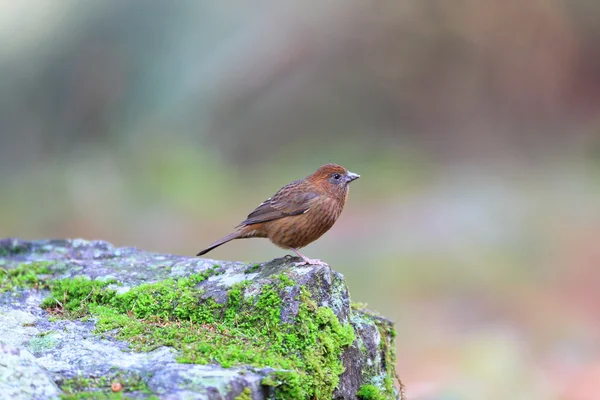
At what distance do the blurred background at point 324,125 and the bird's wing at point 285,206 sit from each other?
497 centimetres

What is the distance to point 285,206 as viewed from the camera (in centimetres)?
546

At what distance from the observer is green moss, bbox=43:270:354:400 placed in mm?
3506

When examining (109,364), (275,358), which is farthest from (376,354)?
(109,364)

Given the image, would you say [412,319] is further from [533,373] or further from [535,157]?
[535,157]

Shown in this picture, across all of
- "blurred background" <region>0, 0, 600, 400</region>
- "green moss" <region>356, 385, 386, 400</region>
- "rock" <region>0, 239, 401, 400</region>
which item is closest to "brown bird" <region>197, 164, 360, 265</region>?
"rock" <region>0, 239, 401, 400</region>

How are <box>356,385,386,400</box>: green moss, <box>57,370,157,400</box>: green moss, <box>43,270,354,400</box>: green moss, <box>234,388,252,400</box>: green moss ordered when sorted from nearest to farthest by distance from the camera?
<box>57,370,157,400</box>: green moss, <box>234,388,252,400</box>: green moss, <box>43,270,354,400</box>: green moss, <box>356,385,386,400</box>: green moss

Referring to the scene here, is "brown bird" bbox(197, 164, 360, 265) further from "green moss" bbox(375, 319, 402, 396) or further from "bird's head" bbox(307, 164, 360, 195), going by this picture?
"green moss" bbox(375, 319, 402, 396)

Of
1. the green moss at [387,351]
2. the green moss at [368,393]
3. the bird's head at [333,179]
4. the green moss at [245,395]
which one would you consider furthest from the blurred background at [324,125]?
the green moss at [245,395]

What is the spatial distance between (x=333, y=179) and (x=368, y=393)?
2.04 m

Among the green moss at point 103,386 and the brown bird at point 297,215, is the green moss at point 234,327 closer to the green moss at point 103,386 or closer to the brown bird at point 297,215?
the green moss at point 103,386

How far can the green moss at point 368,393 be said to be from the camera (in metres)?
4.18

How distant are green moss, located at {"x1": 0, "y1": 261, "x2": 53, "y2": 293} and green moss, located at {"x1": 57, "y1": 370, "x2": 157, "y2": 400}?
6.33 feet

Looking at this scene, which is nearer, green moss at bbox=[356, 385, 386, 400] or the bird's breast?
green moss at bbox=[356, 385, 386, 400]

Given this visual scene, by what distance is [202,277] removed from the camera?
4707 mm
